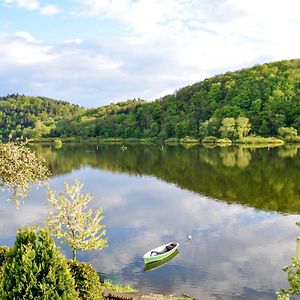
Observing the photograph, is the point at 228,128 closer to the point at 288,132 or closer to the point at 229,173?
the point at 288,132

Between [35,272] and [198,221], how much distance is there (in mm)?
39545

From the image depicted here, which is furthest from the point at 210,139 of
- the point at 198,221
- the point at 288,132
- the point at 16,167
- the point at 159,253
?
the point at 16,167

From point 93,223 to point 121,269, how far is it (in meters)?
7.62

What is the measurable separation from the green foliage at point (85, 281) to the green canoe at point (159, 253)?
55.8ft

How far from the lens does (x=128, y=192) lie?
72500mm

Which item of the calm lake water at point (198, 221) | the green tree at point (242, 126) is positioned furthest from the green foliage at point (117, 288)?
the green tree at point (242, 126)

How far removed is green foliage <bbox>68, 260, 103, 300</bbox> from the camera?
16594mm

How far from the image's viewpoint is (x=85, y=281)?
16625 mm

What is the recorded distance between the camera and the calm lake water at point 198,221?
31709mm

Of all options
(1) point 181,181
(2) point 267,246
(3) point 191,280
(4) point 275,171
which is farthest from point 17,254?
(4) point 275,171

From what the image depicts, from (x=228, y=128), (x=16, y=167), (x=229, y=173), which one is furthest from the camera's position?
(x=228, y=128)

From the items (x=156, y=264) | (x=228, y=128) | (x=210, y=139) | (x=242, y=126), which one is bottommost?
(x=156, y=264)

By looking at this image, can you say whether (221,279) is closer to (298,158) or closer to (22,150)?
(22,150)

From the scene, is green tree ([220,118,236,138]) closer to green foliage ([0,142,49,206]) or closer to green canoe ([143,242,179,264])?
green canoe ([143,242,179,264])
